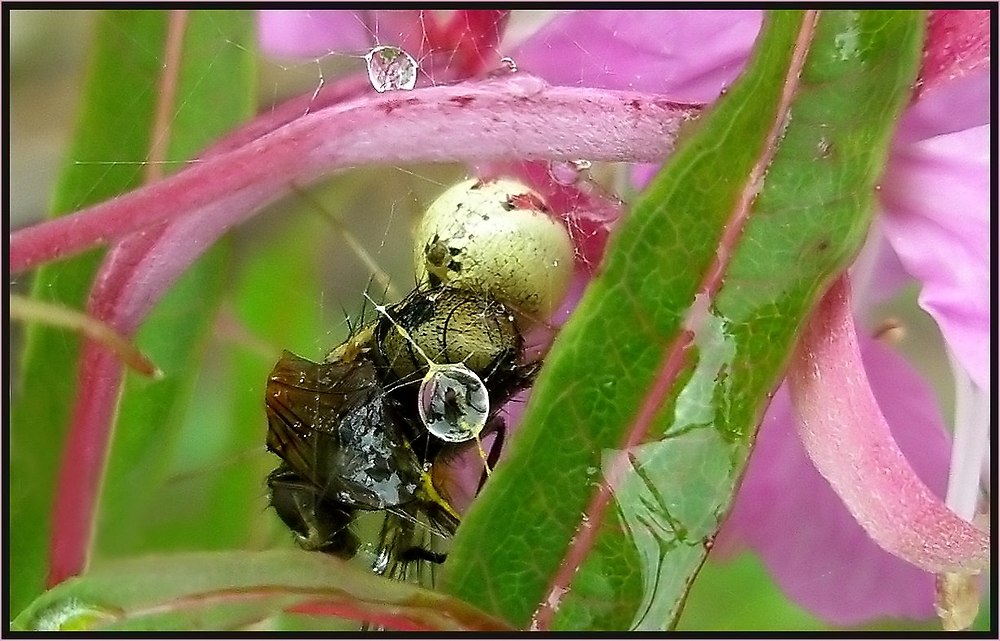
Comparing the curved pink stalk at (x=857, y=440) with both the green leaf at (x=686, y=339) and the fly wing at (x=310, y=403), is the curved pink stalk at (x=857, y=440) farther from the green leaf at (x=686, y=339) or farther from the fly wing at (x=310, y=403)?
the fly wing at (x=310, y=403)

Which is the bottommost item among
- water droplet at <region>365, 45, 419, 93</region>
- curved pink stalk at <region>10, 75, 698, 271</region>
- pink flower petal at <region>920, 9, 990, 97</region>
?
curved pink stalk at <region>10, 75, 698, 271</region>

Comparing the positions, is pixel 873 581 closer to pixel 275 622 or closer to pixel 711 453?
pixel 711 453

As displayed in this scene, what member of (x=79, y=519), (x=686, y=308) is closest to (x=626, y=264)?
(x=686, y=308)

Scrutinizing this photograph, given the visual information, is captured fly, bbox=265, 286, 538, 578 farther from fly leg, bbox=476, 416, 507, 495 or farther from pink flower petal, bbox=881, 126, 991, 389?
pink flower petal, bbox=881, 126, 991, 389

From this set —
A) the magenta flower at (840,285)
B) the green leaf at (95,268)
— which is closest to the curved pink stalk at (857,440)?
the magenta flower at (840,285)

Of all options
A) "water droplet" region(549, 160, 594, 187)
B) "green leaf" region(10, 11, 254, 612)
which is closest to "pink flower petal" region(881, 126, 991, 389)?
"water droplet" region(549, 160, 594, 187)

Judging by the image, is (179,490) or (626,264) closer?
(626,264)
